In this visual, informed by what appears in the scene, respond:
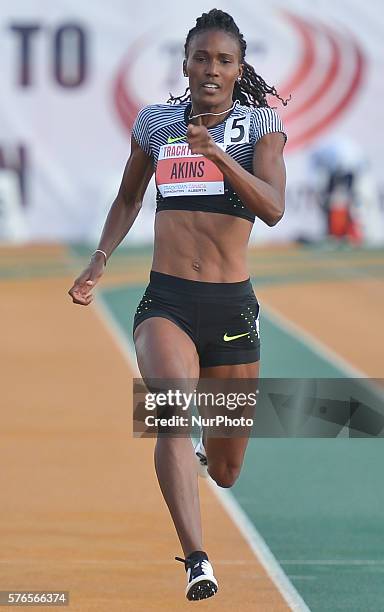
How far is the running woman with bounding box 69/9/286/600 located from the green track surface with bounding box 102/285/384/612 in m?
0.99

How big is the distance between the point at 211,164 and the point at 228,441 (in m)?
1.16

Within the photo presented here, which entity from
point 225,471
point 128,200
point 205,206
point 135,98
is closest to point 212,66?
point 205,206

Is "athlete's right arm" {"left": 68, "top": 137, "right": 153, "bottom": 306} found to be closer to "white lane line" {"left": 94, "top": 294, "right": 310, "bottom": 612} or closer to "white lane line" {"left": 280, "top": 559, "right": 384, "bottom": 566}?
"white lane line" {"left": 94, "top": 294, "right": 310, "bottom": 612}

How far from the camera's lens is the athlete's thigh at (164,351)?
19.3ft

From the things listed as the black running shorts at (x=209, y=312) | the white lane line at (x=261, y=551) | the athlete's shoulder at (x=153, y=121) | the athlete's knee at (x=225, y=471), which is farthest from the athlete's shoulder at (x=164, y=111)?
the white lane line at (x=261, y=551)

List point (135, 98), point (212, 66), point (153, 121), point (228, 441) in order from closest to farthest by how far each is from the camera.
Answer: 1. point (212, 66)
2. point (153, 121)
3. point (228, 441)
4. point (135, 98)

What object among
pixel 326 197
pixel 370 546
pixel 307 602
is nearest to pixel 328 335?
pixel 370 546

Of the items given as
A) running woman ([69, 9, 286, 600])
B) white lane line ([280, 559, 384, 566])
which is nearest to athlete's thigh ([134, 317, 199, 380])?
running woman ([69, 9, 286, 600])

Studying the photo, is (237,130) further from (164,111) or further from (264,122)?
(164,111)

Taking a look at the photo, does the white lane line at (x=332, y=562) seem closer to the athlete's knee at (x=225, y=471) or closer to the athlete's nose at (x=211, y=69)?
the athlete's knee at (x=225, y=471)

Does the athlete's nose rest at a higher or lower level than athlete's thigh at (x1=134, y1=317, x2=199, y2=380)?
higher

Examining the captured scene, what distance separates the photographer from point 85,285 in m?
6.14

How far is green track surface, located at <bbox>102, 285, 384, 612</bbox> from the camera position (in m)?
6.68

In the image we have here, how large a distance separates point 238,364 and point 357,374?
716 centimetres
